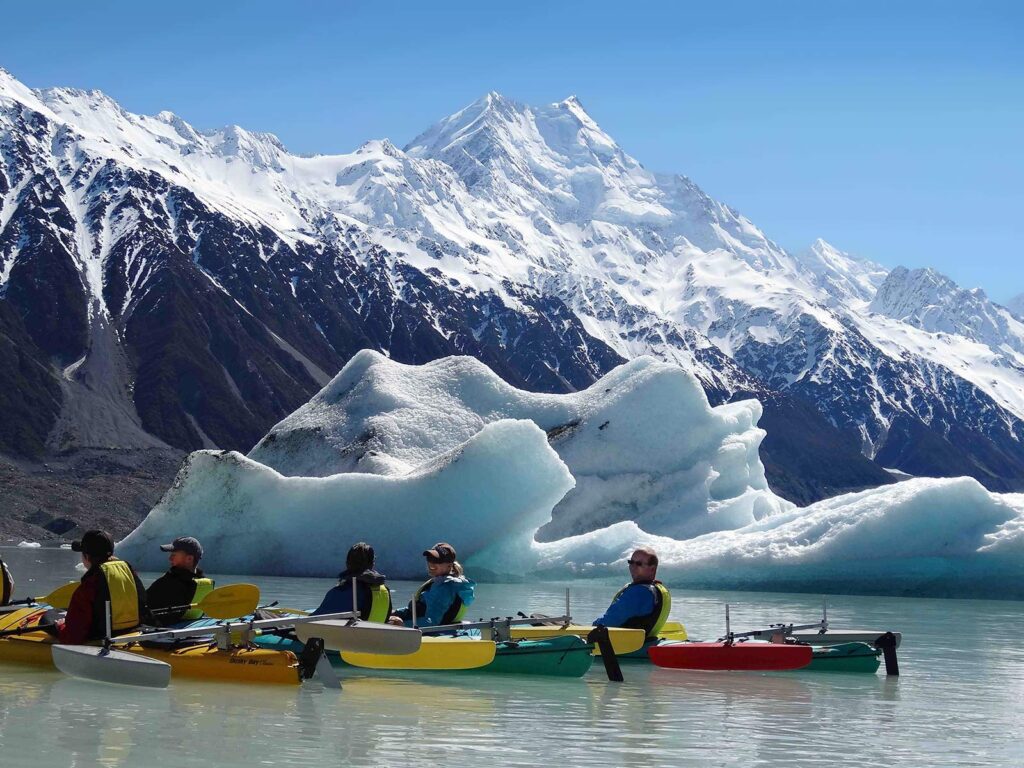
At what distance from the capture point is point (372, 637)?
42.6 ft

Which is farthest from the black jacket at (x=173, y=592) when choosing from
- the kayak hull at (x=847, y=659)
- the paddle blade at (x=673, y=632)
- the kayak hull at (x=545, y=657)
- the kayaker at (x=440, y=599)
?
the kayak hull at (x=847, y=659)

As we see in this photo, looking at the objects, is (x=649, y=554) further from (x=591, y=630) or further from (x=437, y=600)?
(x=437, y=600)

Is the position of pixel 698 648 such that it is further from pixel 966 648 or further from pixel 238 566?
pixel 238 566

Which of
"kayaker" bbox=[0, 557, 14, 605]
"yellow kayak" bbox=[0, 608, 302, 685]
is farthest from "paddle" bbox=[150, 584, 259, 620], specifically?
"kayaker" bbox=[0, 557, 14, 605]

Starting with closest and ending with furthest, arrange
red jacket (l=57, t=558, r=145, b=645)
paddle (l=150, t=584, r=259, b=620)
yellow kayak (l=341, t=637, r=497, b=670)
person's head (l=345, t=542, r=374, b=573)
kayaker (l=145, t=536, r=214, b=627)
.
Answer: red jacket (l=57, t=558, r=145, b=645) → paddle (l=150, t=584, r=259, b=620) → person's head (l=345, t=542, r=374, b=573) → kayaker (l=145, t=536, r=214, b=627) → yellow kayak (l=341, t=637, r=497, b=670)

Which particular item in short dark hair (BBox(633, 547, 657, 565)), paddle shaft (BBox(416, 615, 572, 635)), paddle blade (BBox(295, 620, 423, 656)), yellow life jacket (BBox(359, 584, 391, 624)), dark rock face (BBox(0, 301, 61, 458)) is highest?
dark rock face (BBox(0, 301, 61, 458))

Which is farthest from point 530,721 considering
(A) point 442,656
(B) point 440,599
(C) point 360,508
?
(C) point 360,508

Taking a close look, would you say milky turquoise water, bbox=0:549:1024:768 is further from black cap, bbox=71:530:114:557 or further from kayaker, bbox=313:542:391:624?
black cap, bbox=71:530:114:557

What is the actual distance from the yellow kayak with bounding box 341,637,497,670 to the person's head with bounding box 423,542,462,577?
29.3 inches

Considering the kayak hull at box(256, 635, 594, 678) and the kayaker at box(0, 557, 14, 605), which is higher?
the kayaker at box(0, 557, 14, 605)

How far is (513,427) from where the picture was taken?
36.9m

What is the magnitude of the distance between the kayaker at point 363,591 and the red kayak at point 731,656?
3428 mm

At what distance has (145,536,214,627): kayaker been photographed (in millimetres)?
13820

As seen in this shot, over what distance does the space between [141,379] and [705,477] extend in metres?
120
